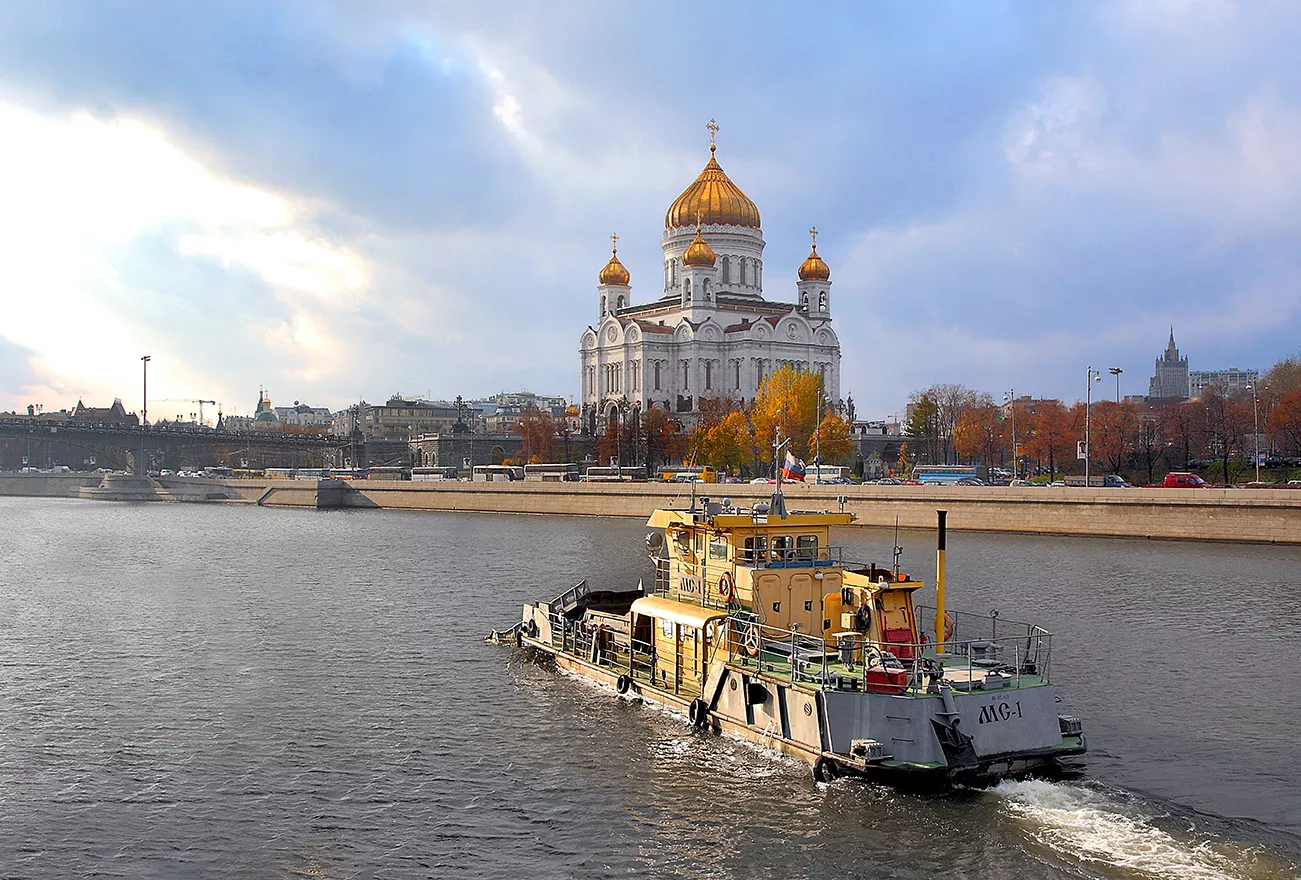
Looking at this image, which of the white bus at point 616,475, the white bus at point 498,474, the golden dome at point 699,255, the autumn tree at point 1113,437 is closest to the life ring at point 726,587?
the white bus at point 616,475

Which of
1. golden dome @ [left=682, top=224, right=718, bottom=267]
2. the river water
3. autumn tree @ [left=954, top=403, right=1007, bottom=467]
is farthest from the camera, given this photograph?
golden dome @ [left=682, top=224, right=718, bottom=267]

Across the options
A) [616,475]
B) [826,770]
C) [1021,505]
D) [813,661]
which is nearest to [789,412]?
[616,475]

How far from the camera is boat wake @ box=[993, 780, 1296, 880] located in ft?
54.2

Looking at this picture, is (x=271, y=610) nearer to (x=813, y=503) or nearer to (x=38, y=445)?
(x=813, y=503)

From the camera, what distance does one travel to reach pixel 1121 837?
17.6 m

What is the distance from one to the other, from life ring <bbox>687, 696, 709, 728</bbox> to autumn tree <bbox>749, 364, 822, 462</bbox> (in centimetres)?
7102

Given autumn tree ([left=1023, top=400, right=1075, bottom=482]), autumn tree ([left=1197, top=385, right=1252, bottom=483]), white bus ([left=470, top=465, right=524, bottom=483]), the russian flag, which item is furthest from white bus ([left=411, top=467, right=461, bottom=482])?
the russian flag

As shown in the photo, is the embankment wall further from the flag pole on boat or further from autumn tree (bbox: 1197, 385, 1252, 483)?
autumn tree (bbox: 1197, 385, 1252, 483)

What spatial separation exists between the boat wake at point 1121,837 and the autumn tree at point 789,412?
245 ft

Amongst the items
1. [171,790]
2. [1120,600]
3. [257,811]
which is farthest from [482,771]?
[1120,600]

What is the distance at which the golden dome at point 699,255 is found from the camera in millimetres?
124562

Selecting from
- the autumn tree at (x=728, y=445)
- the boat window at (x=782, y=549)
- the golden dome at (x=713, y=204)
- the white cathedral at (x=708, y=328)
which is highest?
the golden dome at (x=713, y=204)

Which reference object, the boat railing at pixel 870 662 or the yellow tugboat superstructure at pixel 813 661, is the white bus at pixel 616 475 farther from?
the boat railing at pixel 870 662

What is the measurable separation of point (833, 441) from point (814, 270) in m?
42.1
